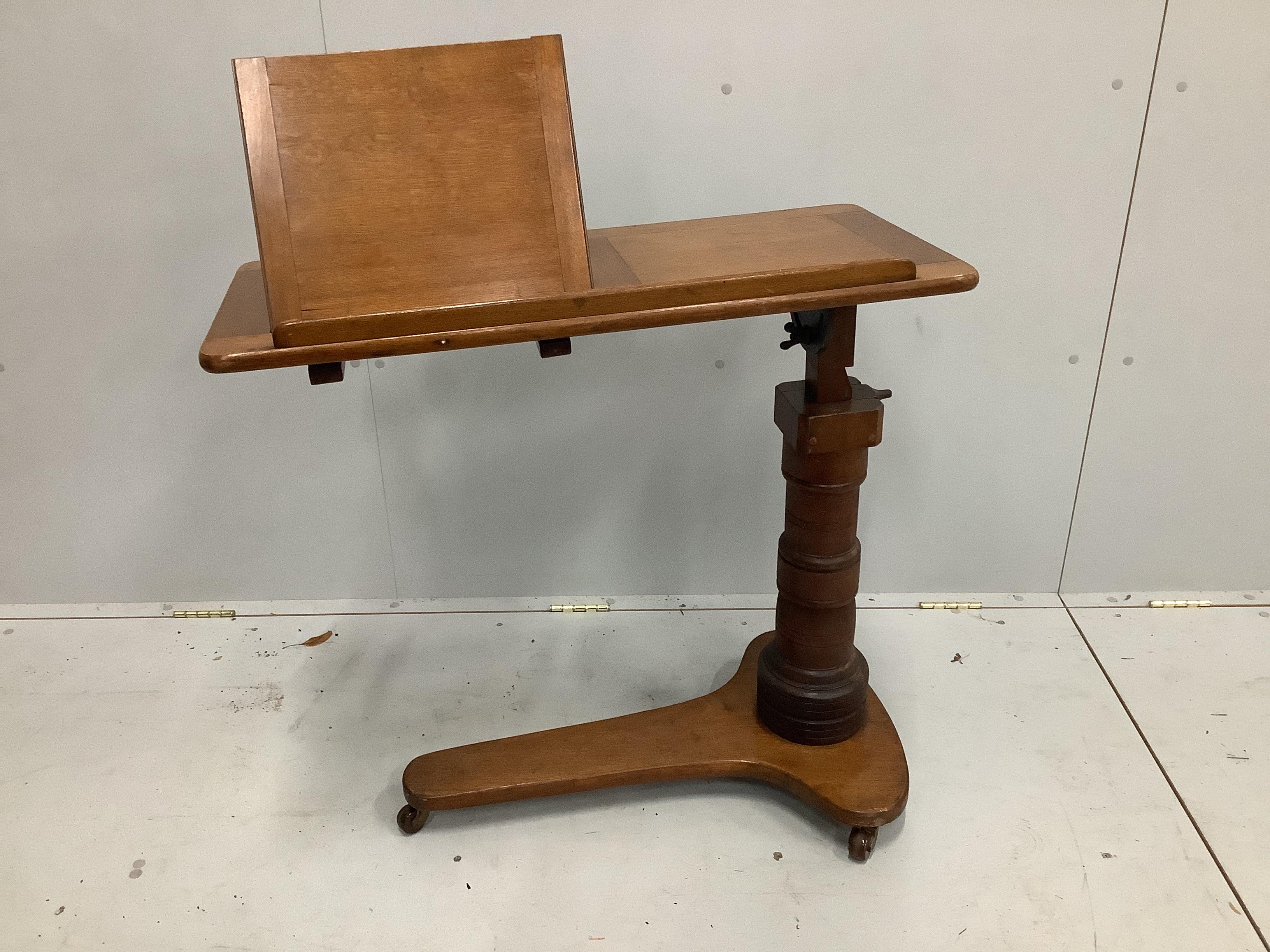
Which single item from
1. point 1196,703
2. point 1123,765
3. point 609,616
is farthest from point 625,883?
point 1196,703

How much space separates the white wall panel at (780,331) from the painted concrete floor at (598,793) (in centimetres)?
16

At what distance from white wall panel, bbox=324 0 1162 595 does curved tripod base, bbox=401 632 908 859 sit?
0.57 metres

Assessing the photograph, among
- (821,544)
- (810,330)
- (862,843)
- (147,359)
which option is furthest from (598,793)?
(147,359)

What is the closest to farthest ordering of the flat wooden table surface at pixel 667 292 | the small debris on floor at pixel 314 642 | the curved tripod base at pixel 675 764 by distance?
the flat wooden table surface at pixel 667 292
the curved tripod base at pixel 675 764
the small debris on floor at pixel 314 642

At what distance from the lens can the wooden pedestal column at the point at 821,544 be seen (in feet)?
5.03

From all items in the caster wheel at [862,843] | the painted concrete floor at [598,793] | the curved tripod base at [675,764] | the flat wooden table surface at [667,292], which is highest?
the flat wooden table surface at [667,292]

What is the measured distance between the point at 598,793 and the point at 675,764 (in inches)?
6.9

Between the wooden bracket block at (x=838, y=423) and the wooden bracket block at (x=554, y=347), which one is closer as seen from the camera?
the wooden bracket block at (x=554, y=347)

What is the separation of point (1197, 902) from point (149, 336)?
84.9 inches

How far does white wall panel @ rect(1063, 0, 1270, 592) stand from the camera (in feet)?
6.07

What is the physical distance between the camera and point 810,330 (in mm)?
1538

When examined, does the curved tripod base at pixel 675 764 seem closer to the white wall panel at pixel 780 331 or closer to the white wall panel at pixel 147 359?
the white wall panel at pixel 780 331

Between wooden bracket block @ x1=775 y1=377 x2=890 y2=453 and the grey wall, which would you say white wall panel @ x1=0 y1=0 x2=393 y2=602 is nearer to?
the grey wall

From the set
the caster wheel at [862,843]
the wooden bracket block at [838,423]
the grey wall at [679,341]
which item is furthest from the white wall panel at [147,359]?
the caster wheel at [862,843]
